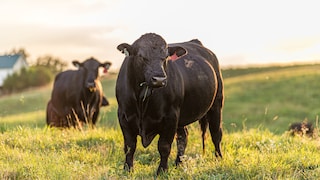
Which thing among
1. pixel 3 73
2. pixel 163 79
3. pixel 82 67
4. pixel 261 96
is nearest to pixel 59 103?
pixel 82 67

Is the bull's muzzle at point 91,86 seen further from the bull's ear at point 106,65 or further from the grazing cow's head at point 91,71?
the bull's ear at point 106,65

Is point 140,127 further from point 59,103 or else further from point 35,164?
point 59,103

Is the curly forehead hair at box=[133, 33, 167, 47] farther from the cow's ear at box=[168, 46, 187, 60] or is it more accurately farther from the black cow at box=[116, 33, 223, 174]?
the cow's ear at box=[168, 46, 187, 60]

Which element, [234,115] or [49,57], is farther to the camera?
[49,57]

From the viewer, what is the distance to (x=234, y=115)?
29734 mm

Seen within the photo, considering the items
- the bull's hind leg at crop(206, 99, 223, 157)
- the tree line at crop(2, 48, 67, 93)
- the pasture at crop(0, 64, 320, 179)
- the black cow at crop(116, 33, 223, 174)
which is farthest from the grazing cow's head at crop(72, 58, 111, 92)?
the tree line at crop(2, 48, 67, 93)

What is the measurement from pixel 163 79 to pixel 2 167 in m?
2.61

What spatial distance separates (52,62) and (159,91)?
3172 inches

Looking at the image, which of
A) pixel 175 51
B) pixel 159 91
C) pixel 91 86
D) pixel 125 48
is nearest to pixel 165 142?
pixel 159 91

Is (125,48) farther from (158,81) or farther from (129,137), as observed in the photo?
(129,137)

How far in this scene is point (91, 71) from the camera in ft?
48.8

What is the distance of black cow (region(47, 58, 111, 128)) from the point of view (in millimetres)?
14861

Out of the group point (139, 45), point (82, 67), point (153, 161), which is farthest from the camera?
point (82, 67)

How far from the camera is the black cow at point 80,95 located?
1486cm
